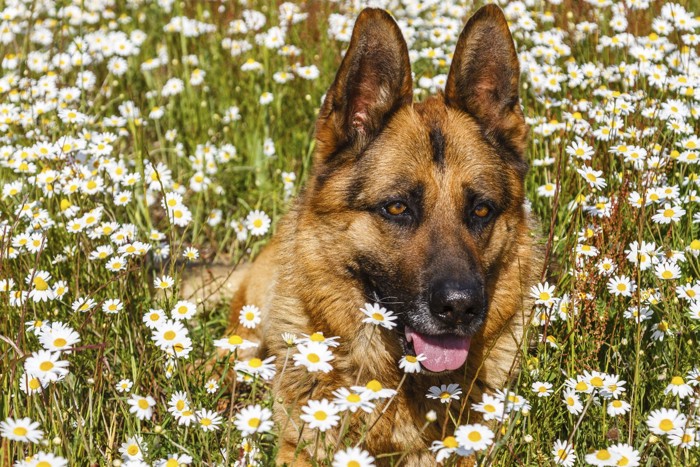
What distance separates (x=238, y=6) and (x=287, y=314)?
482 centimetres

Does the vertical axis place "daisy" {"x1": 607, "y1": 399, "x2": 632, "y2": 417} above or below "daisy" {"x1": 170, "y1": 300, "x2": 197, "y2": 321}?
below

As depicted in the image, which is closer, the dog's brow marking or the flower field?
the flower field

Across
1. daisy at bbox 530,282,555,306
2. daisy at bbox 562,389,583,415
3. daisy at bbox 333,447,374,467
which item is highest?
daisy at bbox 333,447,374,467

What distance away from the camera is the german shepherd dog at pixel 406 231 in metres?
3.02

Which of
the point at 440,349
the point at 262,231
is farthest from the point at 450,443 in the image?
the point at 262,231

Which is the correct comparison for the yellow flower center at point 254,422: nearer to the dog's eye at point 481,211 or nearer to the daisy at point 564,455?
the daisy at point 564,455

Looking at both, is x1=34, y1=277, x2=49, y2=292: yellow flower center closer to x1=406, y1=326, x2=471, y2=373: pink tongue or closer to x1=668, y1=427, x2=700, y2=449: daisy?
x1=406, y1=326, x2=471, y2=373: pink tongue

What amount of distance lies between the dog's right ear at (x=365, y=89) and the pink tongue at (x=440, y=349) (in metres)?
1.00

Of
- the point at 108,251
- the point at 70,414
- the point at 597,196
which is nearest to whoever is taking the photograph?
the point at 70,414

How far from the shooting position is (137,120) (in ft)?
15.9

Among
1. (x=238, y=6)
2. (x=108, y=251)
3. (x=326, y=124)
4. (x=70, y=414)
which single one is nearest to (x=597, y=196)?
(x=326, y=124)

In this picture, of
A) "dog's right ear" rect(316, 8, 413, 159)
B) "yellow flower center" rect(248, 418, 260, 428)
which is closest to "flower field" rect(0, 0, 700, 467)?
"yellow flower center" rect(248, 418, 260, 428)

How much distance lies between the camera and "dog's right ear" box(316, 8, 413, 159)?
3104mm

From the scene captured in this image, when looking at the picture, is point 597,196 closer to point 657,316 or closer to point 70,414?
point 657,316
